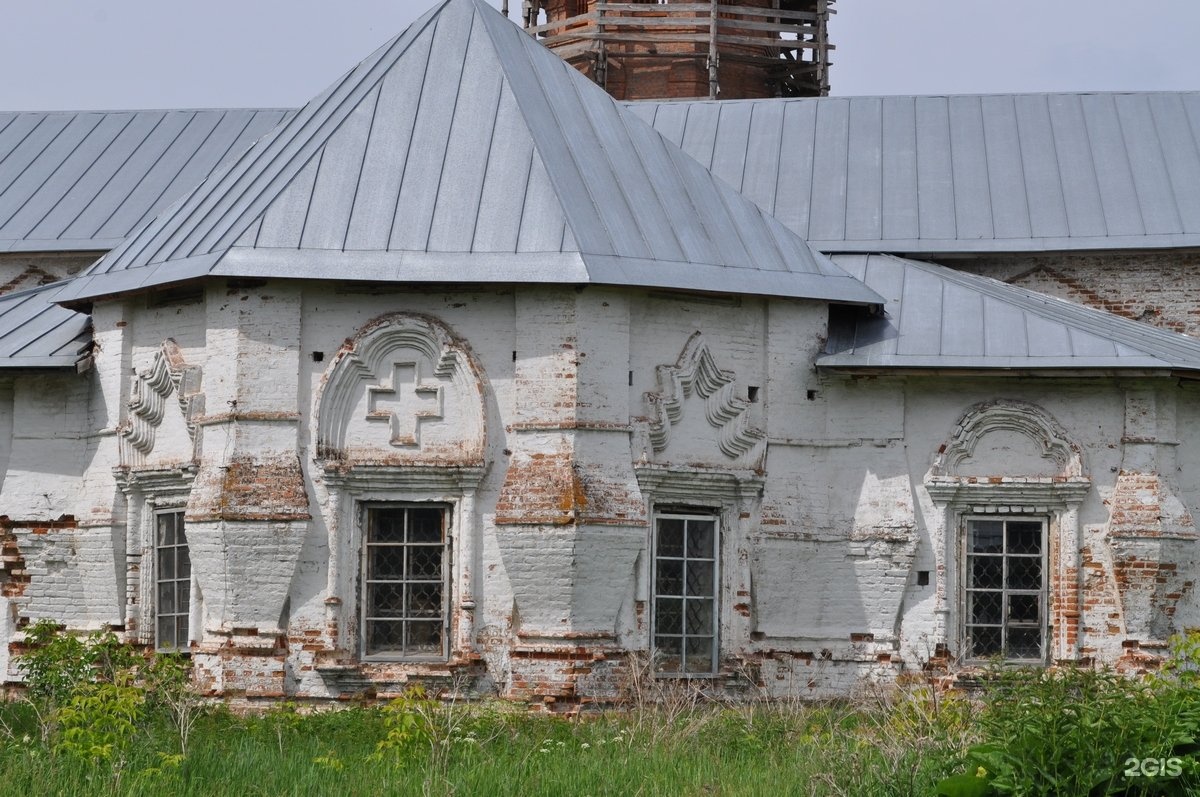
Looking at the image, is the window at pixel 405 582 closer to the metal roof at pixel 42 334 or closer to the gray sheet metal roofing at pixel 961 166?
the metal roof at pixel 42 334

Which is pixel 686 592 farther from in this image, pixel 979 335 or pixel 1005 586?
pixel 979 335

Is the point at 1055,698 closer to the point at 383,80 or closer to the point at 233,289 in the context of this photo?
the point at 233,289

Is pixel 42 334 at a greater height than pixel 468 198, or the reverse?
pixel 468 198

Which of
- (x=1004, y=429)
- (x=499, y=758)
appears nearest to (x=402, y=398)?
(x=499, y=758)

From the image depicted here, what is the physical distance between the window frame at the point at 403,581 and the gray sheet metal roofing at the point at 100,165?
235 inches

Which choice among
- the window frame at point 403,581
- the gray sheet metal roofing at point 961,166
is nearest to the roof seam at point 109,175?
the gray sheet metal roofing at point 961,166

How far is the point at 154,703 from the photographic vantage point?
1208cm

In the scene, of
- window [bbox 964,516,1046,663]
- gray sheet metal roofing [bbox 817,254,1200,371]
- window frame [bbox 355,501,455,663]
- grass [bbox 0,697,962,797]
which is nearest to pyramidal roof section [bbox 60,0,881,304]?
gray sheet metal roofing [bbox 817,254,1200,371]

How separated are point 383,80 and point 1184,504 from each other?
705cm

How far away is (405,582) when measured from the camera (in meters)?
13.2

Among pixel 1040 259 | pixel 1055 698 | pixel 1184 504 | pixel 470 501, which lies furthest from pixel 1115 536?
pixel 1055 698

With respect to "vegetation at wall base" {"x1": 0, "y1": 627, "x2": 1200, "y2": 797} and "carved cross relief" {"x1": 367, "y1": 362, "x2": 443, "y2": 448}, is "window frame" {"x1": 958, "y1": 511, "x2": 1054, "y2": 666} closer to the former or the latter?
"vegetation at wall base" {"x1": 0, "y1": 627, "x2": 1200, "y2": 797}

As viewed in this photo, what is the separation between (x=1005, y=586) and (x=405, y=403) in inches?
192

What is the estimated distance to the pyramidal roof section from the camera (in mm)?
13047
